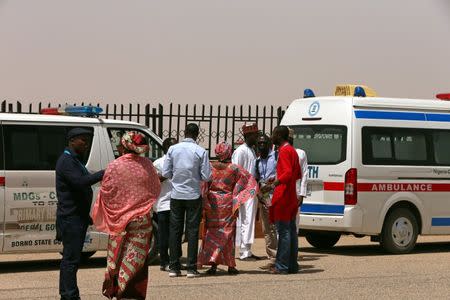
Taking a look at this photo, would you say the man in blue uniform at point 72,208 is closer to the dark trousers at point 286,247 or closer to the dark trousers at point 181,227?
the dark trousers at point 181,227

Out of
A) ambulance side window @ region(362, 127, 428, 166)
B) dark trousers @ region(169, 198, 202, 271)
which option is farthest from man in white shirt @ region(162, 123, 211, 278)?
ambulance side window @ region(362, 127, 428, 166)

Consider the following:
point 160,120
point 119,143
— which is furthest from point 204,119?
point 119,143

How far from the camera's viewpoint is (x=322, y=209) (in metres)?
Result: 15.1

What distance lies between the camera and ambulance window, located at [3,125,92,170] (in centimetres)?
1253

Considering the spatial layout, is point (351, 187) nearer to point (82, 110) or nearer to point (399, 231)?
point (399, 231)

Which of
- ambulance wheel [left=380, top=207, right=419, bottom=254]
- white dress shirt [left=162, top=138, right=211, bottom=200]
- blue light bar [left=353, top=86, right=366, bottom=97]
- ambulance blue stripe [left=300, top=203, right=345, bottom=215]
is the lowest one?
ambulance wheel [left=380, top=207, right=419, bottom=254]

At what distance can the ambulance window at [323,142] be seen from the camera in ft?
49.4

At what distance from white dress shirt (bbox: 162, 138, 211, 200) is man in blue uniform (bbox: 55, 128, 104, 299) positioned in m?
2.67

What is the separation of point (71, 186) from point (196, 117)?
961cm

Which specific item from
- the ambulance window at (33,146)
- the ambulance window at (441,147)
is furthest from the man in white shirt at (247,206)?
the ambulance window at (441,147)

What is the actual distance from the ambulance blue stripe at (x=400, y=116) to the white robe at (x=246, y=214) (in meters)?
1.64

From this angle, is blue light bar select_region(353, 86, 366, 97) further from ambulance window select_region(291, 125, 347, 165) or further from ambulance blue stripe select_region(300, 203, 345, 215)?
ambulance blue stripe select_region(300, 203, 345, 215)

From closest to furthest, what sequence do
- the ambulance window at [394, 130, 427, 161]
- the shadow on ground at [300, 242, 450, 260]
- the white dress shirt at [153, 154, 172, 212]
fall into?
the white dress shirt at [153, 154, 172, 212], the ambulance window at [394, 130, 427, 161], the shadow on ground at [300, 242, 450, 260]

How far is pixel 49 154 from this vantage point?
42.0 ft
